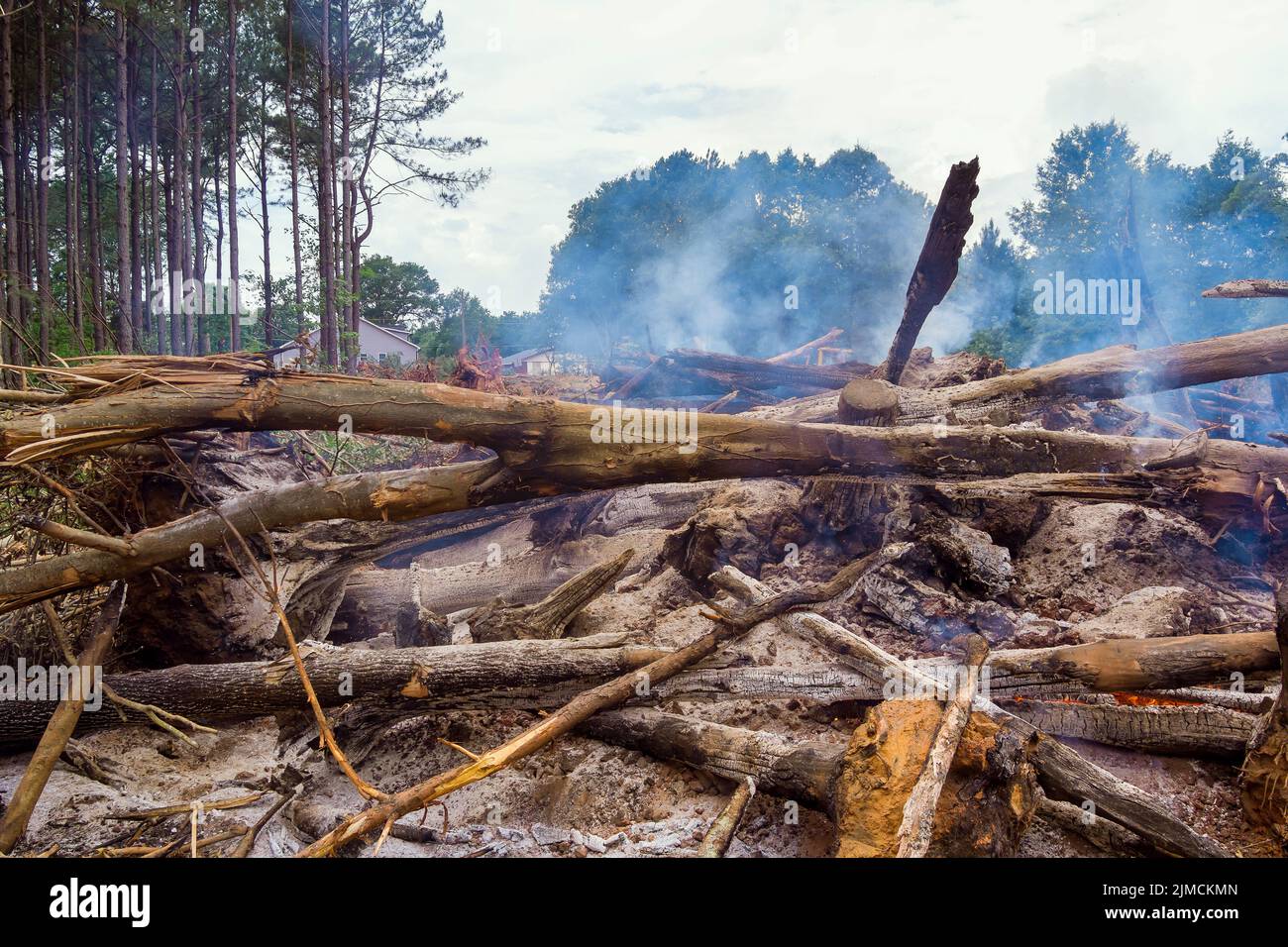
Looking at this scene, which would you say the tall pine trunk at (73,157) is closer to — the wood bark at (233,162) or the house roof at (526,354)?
the wood bark at (233,162)

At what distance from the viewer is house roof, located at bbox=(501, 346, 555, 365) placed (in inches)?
1176

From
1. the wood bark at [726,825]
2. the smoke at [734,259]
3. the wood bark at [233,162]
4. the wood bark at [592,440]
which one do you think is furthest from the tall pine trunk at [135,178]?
the wood bark at [726,825]

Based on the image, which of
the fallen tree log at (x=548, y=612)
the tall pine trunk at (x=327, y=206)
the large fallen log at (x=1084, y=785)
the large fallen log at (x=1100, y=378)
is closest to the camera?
the large fallen log at (x=1084, y=785)

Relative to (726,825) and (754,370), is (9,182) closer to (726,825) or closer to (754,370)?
(754,370)

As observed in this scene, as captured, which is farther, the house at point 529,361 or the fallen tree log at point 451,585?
the house at point 529,361

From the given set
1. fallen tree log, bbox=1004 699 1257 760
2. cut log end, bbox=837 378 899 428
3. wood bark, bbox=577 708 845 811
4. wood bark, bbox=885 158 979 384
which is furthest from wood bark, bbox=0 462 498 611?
wood bark, bbox=885 158 979 384

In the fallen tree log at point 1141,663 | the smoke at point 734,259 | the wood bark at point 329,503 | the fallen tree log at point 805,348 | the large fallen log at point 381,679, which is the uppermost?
the smoke at point 734,259

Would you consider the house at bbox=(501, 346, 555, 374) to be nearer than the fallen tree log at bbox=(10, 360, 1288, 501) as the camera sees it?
No

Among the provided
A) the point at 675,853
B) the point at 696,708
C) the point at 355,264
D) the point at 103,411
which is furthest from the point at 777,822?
the point at 355,264

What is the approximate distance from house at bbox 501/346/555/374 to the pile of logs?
22.9m

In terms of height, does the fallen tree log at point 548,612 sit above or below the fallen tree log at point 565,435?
below

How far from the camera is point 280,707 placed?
383 centimetres

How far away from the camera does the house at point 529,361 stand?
28872 millimetres

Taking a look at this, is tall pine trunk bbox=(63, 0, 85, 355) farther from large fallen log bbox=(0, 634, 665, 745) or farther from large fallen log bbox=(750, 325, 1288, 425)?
large fallen log bbox=(750, 325, 1288, 425)
